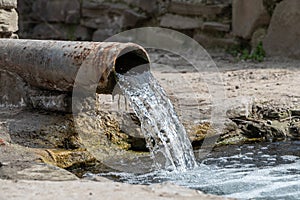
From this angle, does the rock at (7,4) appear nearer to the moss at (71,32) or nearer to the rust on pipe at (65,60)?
the rust on pipe at (65,60)

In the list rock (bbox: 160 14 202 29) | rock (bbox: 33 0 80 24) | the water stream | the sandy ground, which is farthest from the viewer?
rock (bbox: 33 0 80 24)

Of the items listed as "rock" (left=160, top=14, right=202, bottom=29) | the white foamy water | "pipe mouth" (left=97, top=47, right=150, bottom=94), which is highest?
"pipe mouth" (left=97, top=47, right=150, bottom=94)

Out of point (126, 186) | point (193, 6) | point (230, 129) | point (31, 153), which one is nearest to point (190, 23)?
point (193, 6)

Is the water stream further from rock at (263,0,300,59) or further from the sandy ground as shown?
rock at (263,0,300,59)

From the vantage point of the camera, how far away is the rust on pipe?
3426 mm

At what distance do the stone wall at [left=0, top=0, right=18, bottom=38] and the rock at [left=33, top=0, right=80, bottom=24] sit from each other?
144 inches

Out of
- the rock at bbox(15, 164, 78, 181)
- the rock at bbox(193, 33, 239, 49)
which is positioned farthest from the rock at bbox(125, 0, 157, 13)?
the rock at bbox(15, 164, 78, 181)

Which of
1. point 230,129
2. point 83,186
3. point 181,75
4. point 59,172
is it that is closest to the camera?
point 83,186

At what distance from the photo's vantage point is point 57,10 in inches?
335

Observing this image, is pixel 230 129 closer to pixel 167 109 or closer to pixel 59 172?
pixel 167 109

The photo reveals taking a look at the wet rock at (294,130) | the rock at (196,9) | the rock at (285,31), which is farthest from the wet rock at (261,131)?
the rock at (196,9)

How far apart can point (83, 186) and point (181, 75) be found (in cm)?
350

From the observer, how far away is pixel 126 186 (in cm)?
251

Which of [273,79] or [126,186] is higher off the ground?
[126,186]
